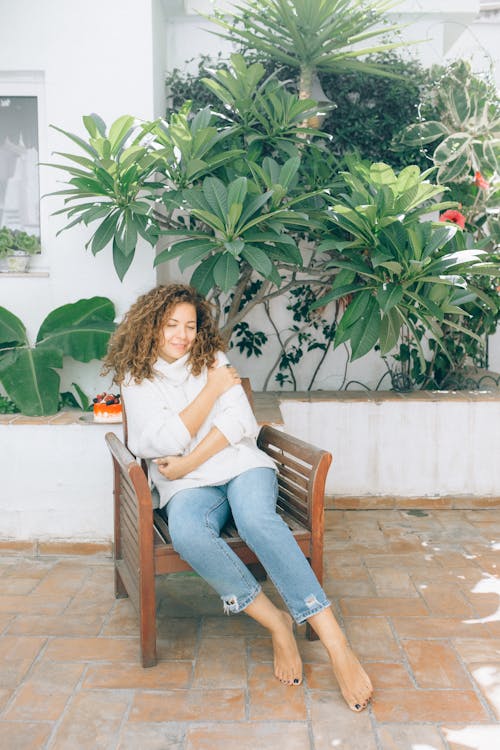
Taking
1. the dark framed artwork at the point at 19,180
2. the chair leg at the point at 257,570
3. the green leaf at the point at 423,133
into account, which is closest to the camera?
the chair leg at the point at 257,570

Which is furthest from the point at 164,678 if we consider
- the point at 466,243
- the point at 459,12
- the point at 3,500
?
the point at 459,12

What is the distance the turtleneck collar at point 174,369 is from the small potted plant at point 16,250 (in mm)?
1369

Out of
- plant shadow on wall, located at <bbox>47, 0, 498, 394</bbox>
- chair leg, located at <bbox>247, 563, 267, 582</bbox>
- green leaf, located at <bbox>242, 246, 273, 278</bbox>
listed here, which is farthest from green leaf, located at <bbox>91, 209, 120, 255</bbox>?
chair leg, located at <bbox>247, 563, 267, 582</bbox>

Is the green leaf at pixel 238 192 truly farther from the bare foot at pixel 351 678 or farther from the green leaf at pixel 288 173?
the bare foot at pixel 351 678

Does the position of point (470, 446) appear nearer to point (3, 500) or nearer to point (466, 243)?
point (466, 243)

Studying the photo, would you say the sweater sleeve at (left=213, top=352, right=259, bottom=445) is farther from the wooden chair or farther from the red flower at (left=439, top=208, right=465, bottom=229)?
the red flower at (left=439, top=208, right=465, bottom=229)

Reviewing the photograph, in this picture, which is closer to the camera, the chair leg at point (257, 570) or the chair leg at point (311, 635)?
the chair leg at point (311, 635)

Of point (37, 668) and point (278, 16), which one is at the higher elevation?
point (278, 16)

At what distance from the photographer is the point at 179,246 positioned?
300 centimetres

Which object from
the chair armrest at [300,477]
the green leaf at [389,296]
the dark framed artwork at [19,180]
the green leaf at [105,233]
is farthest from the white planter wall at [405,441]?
the dark framed artwork at [19,180]

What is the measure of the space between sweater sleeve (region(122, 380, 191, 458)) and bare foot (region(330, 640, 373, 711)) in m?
0.80

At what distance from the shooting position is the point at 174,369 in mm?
2504

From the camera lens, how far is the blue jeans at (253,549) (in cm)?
206

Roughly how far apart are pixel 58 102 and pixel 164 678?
2.53m
